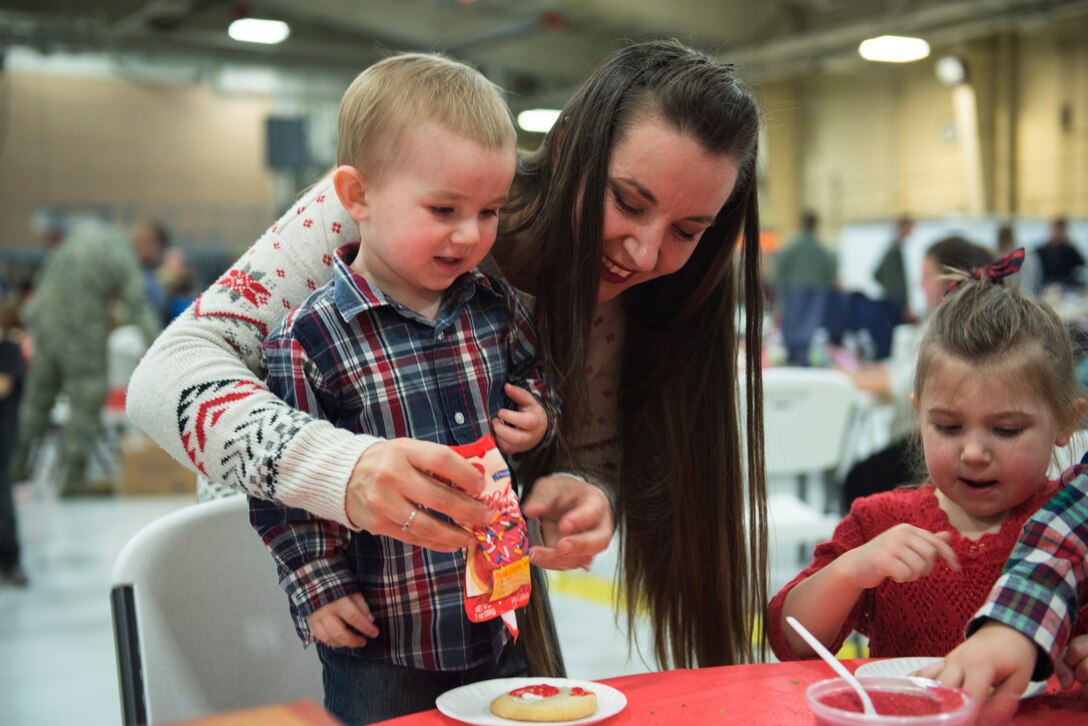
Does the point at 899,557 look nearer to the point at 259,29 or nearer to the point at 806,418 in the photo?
the point at 806,418

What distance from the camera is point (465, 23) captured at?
13.1 metres

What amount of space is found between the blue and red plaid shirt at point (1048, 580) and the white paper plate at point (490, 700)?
1.18ft

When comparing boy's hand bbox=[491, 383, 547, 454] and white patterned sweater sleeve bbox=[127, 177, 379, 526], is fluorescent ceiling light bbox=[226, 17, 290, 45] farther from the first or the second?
boy's hand bbox=[491, 383, 547, 454]

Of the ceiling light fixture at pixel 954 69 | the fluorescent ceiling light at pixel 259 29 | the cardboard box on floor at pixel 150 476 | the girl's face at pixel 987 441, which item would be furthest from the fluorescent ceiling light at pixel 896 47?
the girl's face at pixel 987 441

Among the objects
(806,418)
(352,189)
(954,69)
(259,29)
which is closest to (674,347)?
(352,189)

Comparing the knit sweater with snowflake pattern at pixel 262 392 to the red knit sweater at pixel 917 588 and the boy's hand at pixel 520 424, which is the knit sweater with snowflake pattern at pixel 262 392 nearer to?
the boy's hand at pixel 520 424

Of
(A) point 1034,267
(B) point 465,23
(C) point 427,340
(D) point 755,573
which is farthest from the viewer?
(B) point 465,23

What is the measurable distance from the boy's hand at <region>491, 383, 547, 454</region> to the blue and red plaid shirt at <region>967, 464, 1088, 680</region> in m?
0.56

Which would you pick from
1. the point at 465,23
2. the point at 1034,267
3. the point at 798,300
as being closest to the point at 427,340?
the point at 798,300

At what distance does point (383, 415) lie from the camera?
1284 mm

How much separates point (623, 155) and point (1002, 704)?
0.82 meters

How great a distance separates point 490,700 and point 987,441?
75 cm

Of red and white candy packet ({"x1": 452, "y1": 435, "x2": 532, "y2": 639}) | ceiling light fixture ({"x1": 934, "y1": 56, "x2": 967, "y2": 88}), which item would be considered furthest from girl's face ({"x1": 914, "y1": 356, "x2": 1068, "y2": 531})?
ceiling light fixture ({"x1": 934, "y1": 56, "x2": 967, "y2": 88})

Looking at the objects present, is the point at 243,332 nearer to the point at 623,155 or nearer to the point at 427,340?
the point at 427,340
